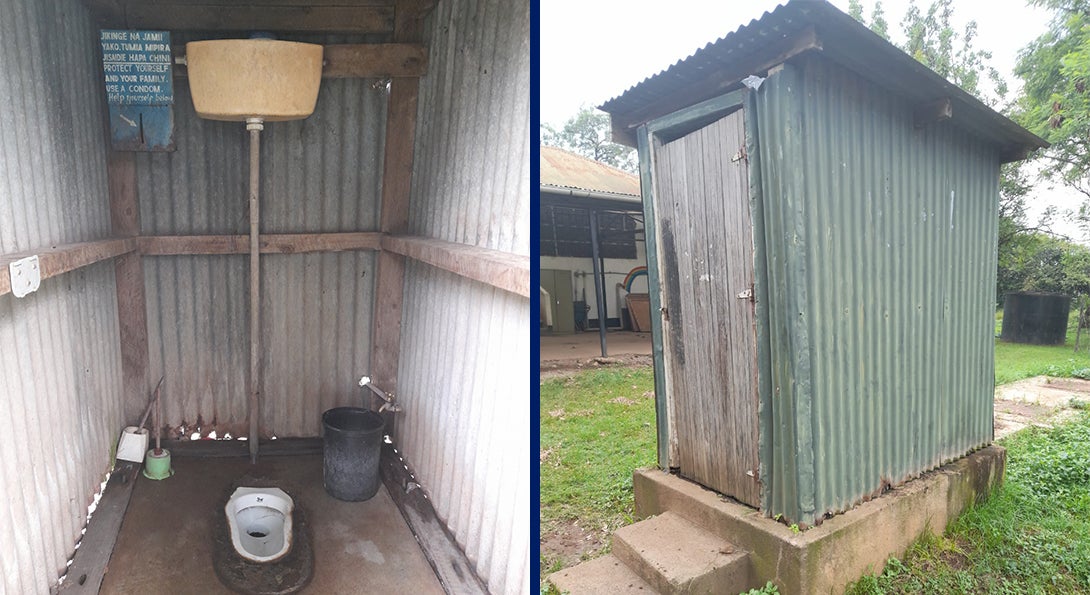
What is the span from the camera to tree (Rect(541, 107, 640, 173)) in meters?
34.2

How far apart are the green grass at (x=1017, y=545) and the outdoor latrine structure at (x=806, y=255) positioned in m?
0.49

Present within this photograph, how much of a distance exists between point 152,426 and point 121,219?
1.56m

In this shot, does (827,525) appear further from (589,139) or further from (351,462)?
(589,139)

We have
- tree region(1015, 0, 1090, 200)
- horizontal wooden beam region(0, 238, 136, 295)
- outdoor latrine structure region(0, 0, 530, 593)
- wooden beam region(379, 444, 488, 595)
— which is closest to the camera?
horizontal wooden beam region(0, 238, 136, 295)

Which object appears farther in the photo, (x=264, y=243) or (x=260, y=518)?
(x=264, y=243)

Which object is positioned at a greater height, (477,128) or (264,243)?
(477,128)

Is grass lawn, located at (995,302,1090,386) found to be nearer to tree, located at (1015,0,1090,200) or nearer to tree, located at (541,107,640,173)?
tree, located at (1015,0,1090,200)

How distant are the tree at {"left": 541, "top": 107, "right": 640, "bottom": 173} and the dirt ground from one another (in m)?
22.7

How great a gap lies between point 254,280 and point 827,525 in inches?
152

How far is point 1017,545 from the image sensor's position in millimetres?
4445

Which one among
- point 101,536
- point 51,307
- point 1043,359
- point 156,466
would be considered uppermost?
point 51,307

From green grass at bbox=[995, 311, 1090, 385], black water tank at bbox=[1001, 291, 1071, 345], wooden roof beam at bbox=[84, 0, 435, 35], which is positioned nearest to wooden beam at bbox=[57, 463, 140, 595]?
wooden roof beam at bbox=[84, 0, 435, 35]

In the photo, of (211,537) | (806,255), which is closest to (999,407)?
(806,255)

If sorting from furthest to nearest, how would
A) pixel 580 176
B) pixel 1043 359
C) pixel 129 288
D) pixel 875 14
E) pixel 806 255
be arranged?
1. pixel 875 14
2. pixel 1043 359
3. pixel 580 176
4. pixel 129 288
5. pixel 806 255
